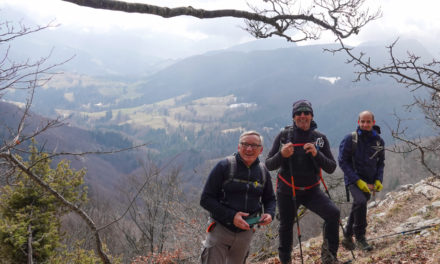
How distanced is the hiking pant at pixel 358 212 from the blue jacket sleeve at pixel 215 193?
282 cm

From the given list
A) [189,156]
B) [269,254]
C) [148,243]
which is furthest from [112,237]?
[189,156]

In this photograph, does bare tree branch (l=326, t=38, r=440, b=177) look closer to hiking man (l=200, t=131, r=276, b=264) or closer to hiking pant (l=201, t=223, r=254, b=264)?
hiking man (l=200, t=131, r=276, b=264)

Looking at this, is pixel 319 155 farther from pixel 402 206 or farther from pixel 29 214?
pixel 29 214

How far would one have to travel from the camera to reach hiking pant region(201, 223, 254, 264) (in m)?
3.46

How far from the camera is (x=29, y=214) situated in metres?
9.86

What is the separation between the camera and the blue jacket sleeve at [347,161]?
17.1 feet

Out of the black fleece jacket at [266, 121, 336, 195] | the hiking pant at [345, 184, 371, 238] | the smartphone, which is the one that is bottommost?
the hiking pant at [345, 184, 371, 238]

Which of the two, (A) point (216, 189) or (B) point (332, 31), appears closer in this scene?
(A) point (216, 189)

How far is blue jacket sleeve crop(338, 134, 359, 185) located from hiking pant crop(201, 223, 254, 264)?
2504mm

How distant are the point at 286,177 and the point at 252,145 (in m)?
1.35

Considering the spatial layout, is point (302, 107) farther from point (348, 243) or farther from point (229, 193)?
point (348, 243)

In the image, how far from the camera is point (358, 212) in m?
5.26

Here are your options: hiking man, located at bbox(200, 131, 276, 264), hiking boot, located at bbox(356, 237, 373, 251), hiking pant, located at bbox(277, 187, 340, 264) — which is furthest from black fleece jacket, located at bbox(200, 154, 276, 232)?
hiking boot, located at bbox(356, 237, 373, 251)

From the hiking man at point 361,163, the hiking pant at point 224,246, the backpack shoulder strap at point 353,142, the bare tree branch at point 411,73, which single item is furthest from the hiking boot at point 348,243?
the hiking pant at point 224,246
